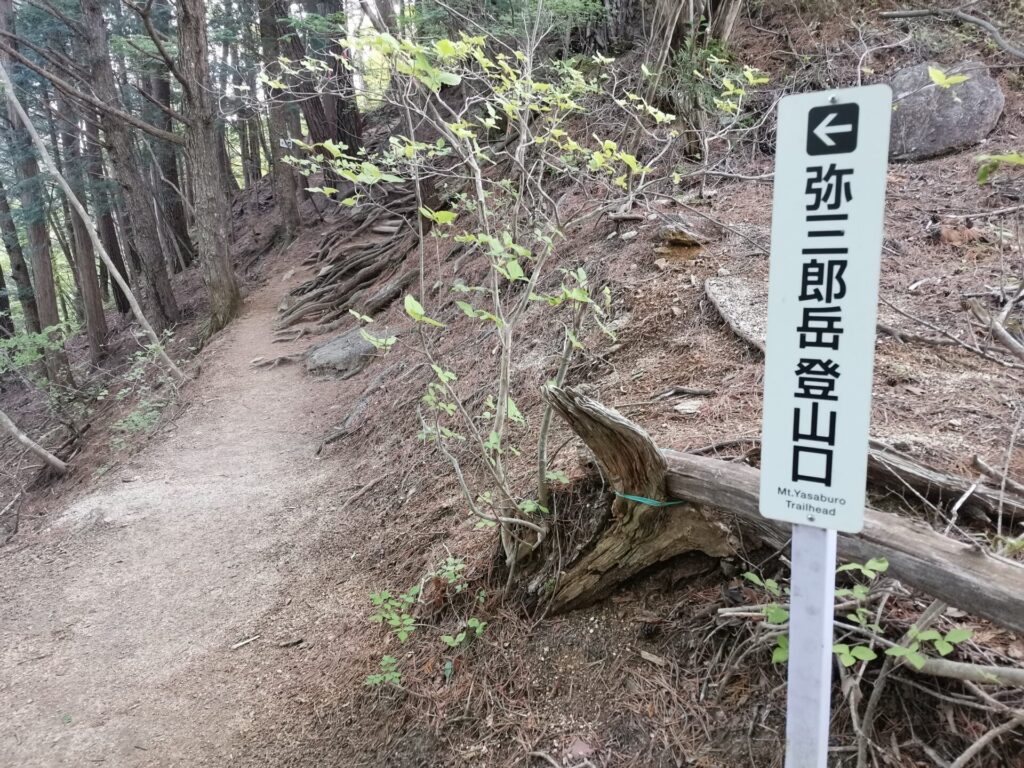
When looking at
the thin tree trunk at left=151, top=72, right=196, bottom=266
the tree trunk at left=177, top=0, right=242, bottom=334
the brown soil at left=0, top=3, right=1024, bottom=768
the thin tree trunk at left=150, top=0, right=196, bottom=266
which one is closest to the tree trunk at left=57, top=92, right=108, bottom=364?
the thin tree trunk at left=150, top=0, right=196, bottom=266

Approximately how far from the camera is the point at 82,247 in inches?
558

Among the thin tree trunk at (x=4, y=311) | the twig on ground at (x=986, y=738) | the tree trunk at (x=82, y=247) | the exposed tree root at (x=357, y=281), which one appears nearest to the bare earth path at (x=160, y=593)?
the exposed tree root at (x=357, y=281)

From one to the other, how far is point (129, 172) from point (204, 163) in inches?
108

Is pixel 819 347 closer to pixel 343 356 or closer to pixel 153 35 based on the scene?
pixel 343 356

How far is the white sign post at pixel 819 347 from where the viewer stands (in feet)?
4.72

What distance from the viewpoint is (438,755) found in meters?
2.91

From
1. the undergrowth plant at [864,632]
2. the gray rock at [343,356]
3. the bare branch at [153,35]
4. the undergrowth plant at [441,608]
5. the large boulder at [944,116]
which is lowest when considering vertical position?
the undergrowth plant at [441,608]

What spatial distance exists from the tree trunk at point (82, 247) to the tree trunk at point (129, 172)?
1.41m

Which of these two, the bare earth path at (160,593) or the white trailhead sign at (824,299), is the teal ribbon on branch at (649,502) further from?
the bare earth path at (160,593)

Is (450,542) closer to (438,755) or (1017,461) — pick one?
(438,755)

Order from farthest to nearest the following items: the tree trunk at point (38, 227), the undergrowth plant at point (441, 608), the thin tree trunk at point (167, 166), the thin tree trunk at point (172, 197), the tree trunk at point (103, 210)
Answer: the thin tree trunk at point (172, 197) → the thin tree trunk at point (167, 166) → the tree trunk at point (103, 210) → the tree trunk at point (38, 227) → the undergrowth plant at point (441, 608)

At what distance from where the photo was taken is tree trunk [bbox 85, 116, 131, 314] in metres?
Result: 15.0

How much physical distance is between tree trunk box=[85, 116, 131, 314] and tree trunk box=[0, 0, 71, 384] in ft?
4.05

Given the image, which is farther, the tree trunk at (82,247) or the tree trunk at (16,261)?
the tree trunk at (16,261)
